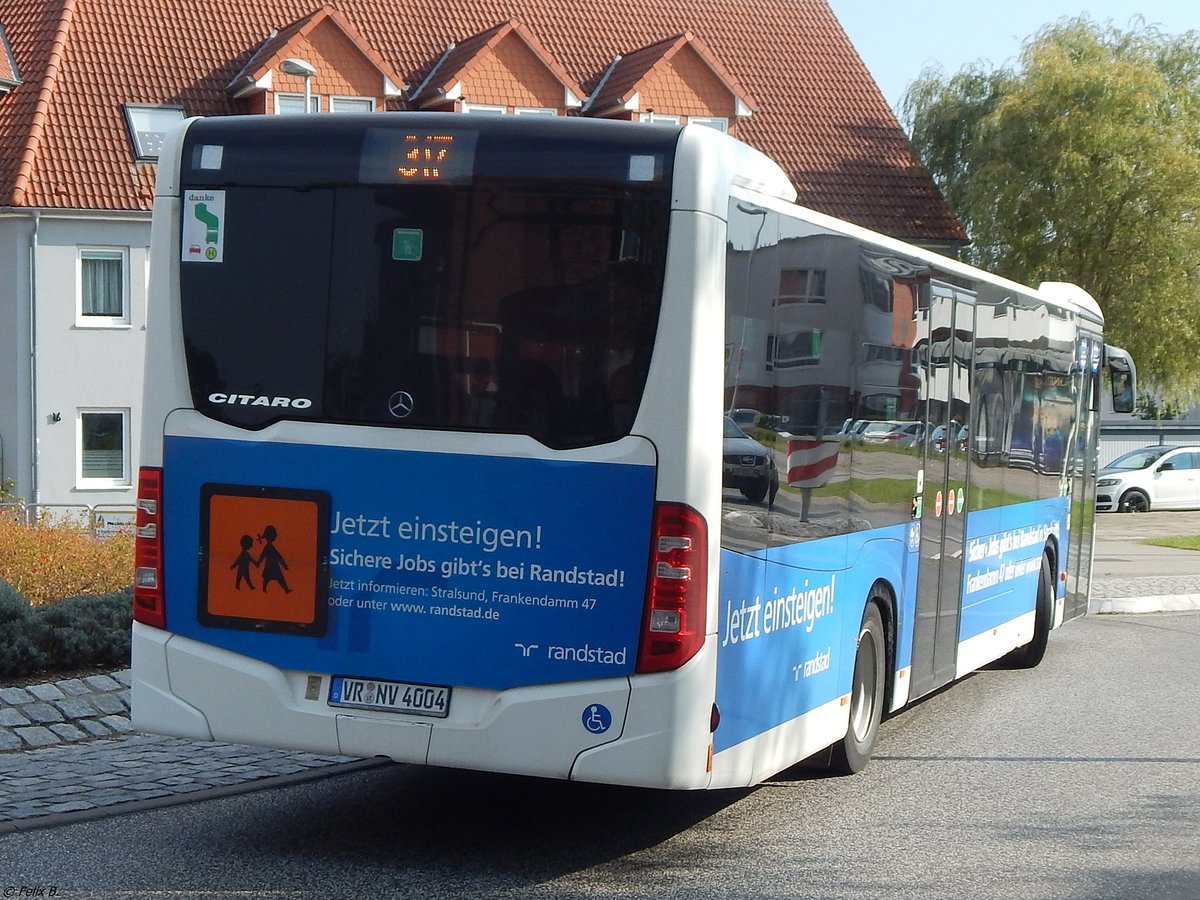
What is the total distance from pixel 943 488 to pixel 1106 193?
27576mm

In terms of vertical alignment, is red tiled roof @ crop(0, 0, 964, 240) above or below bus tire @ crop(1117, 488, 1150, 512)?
above

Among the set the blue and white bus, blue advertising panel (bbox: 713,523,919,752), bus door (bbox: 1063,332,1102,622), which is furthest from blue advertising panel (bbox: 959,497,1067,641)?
the blue and white bus

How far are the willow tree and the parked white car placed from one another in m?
3.44

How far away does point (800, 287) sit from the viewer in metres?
7.41

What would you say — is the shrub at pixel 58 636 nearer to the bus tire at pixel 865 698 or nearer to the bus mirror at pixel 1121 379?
the bus tire at pixel 865 698

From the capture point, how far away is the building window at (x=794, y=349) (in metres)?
7.10

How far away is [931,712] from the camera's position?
1120cm

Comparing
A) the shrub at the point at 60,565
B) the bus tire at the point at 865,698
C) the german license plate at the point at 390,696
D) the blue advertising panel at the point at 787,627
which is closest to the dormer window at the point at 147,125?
the shrub at the point at 60,565

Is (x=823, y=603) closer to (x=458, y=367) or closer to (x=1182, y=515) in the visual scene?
(x=458, y=367)

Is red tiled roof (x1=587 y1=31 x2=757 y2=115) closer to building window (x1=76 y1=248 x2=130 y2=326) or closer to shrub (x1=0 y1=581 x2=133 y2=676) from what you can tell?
building window (x1=76 y1=248 x2=130 y2=326)

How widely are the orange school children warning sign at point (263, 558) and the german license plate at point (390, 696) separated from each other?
26cm

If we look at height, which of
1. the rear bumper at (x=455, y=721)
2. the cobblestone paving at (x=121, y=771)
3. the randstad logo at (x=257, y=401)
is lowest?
the cobblestone paving at (x=121, y=771)

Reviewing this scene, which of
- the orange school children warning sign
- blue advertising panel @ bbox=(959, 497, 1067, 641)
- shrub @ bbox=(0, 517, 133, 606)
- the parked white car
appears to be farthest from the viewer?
the parked white car

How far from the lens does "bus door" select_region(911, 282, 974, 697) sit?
9.71 metres
